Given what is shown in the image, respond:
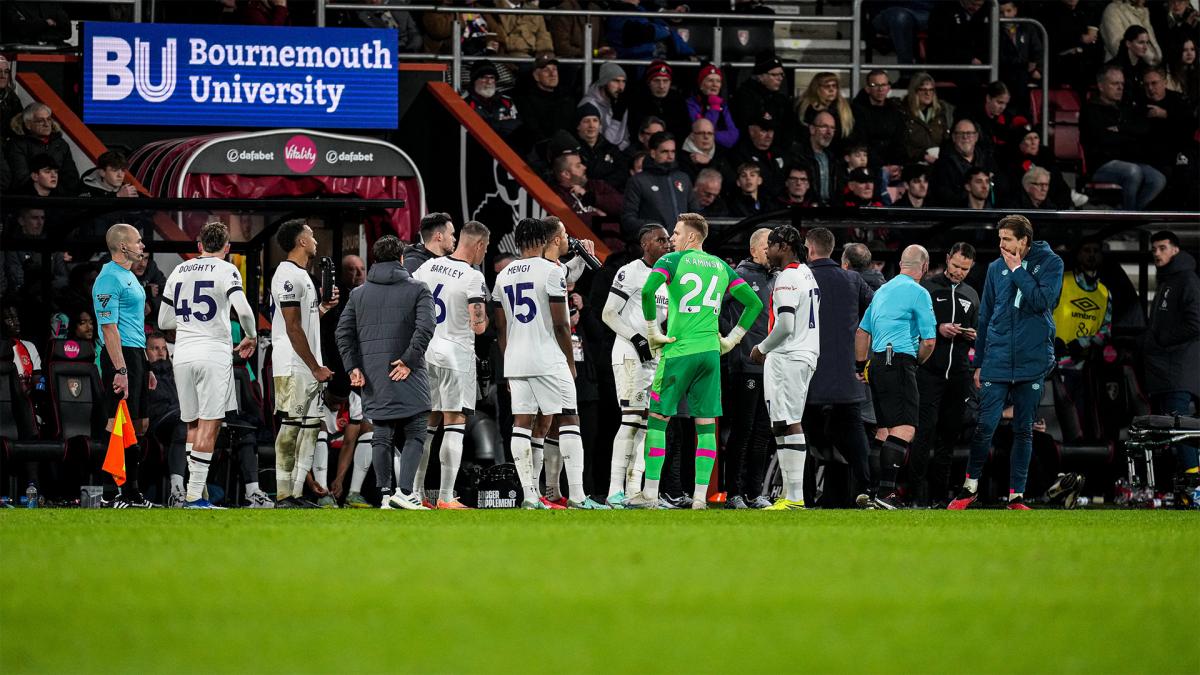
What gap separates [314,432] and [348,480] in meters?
1.71

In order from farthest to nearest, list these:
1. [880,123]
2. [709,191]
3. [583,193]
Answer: [880,123]
[583,193]
[709,191]

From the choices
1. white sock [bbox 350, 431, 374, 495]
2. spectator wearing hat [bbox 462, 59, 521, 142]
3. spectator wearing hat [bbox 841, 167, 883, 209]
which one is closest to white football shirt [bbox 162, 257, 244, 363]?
white sock [bbox 350, 431, 374, 495]

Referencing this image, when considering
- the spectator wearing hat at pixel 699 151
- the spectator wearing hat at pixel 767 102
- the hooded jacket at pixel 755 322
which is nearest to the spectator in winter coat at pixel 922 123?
the spectator wearing hat at pixel 767 102

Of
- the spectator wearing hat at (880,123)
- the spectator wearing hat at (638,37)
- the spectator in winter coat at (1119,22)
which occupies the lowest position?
the spectator wearing hat at (880,123)

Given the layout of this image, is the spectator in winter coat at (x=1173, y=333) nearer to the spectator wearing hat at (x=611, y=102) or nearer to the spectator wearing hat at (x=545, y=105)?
the spectator wearing hat at (x=611, y=102)

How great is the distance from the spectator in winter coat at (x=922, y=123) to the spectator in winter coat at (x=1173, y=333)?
4.53 meters

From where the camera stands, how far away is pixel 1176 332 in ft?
49.6

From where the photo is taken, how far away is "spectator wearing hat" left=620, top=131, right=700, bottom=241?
53.5 feet

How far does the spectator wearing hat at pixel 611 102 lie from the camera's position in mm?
18562

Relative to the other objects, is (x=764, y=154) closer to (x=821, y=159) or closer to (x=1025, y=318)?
(x=821, y=159)

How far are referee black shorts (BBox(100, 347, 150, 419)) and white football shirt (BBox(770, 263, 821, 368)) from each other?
4.67m

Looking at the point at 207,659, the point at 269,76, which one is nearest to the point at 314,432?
the point at 269,76

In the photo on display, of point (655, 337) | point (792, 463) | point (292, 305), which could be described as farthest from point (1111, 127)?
point (292, 305)

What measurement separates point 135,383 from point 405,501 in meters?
2.55
